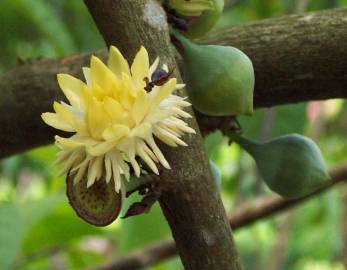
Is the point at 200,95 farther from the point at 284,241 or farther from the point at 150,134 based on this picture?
the point at 284,241

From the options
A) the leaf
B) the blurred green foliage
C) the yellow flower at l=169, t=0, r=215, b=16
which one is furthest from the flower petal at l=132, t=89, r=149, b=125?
the leaf

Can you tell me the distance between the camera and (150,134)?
19.3 inches

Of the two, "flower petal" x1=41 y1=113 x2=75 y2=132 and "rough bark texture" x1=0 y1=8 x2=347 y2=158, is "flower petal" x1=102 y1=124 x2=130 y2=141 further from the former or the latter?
"rough bark texture" x1=0 y1=8 x2=347 y2=158

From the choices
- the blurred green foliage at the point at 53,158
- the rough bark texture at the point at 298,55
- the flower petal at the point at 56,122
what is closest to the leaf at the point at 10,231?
the blurred green foliage at the point at 53,158

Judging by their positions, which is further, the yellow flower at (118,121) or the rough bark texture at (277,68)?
the rough bark texture at (277,68)

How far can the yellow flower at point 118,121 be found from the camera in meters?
0.49

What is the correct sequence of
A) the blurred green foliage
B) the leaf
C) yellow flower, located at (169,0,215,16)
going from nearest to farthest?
yellow flower, located at (169,0,215,16) < the leaf < the blurred green foliage

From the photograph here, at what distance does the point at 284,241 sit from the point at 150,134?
81.4 inches

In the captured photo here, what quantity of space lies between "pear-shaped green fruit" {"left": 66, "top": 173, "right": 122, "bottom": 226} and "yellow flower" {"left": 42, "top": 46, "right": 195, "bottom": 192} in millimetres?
11

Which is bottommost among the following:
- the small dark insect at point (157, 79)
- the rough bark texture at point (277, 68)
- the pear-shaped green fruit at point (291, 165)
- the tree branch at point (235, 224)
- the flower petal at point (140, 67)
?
the tree branch at point (235, 224)

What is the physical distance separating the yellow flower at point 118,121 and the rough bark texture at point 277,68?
7.5 inches

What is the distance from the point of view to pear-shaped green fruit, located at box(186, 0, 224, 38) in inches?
24.8

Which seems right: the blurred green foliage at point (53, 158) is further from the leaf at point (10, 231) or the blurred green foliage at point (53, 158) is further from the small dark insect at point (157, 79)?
the small dark insect at point (157, 79)

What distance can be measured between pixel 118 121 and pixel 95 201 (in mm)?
62
